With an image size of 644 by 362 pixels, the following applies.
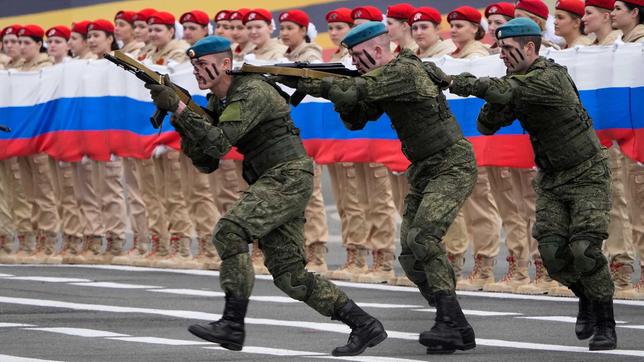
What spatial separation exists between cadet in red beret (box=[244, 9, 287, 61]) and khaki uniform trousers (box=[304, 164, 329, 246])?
1286 millimetres

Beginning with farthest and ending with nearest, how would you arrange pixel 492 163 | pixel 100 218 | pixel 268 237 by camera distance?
pixel 100 218, pixel 492 163, pixel 268 237

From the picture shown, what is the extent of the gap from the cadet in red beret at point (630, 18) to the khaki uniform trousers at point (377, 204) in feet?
10.3

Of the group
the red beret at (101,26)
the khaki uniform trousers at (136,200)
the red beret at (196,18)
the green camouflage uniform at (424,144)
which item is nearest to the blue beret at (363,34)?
the green camouflage uniform at (424,144)

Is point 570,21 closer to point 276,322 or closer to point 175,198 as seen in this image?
point 276,322

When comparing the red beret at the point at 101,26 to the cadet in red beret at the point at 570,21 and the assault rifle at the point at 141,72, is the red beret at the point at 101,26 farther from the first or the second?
the assault rifle at the point at 141,72

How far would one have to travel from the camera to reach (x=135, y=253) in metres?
19.6

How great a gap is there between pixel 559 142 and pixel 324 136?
588 centimetres

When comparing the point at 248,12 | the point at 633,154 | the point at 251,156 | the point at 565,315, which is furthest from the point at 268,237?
the point at 248,12

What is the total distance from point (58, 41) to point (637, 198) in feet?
26.4

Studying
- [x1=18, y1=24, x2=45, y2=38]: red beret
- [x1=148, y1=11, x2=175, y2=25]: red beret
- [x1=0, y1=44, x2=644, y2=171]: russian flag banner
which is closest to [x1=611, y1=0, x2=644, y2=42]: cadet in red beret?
[x1=0, y1=44, x2=644, y2=171]: russian flag banner

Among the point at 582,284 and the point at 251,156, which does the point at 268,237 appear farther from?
the point at 582,284

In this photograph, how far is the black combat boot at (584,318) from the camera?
11.9 m

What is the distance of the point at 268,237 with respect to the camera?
1140 cm

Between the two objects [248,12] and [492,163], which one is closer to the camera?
[492,163]
